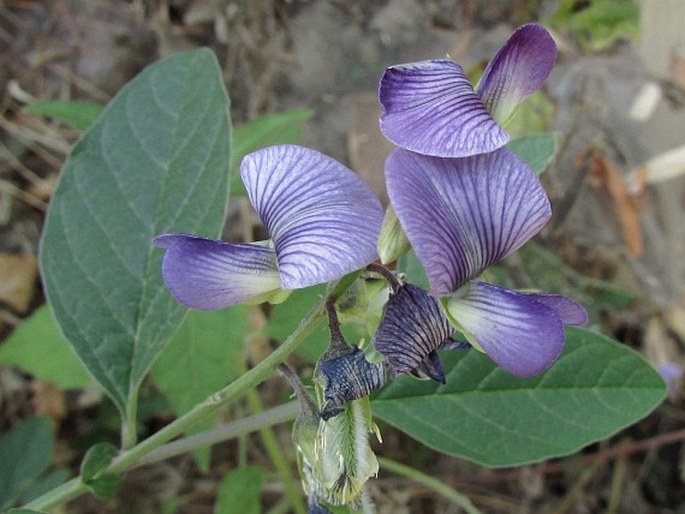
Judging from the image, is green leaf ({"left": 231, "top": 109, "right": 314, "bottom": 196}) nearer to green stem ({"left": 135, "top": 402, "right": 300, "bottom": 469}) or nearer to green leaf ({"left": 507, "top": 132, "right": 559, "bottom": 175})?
green leaf ({"left": 507, "top": 132, "right": 559, "bottom": 175})

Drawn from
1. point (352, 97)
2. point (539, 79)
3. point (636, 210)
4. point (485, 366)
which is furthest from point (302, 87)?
point (539, 79)

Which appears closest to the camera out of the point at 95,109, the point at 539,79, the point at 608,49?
the point at 539,79

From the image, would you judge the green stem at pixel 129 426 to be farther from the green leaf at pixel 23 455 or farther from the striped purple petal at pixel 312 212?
the green leaf at pixel 23 455

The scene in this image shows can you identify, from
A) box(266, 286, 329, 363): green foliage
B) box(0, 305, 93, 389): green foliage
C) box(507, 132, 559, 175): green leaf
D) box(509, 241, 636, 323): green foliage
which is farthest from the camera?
box(509, 241, 636, 323): green foliage

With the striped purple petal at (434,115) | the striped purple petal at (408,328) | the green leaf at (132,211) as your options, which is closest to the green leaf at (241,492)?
the green leaf at (132,211)

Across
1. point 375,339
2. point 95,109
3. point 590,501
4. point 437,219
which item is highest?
point 437,219

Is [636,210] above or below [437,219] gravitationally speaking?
below

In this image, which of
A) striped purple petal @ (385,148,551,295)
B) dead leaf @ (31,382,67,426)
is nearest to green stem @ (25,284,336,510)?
striped purple petal @ (385,148,551,295)

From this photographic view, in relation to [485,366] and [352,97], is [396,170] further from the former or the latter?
[352,97]
